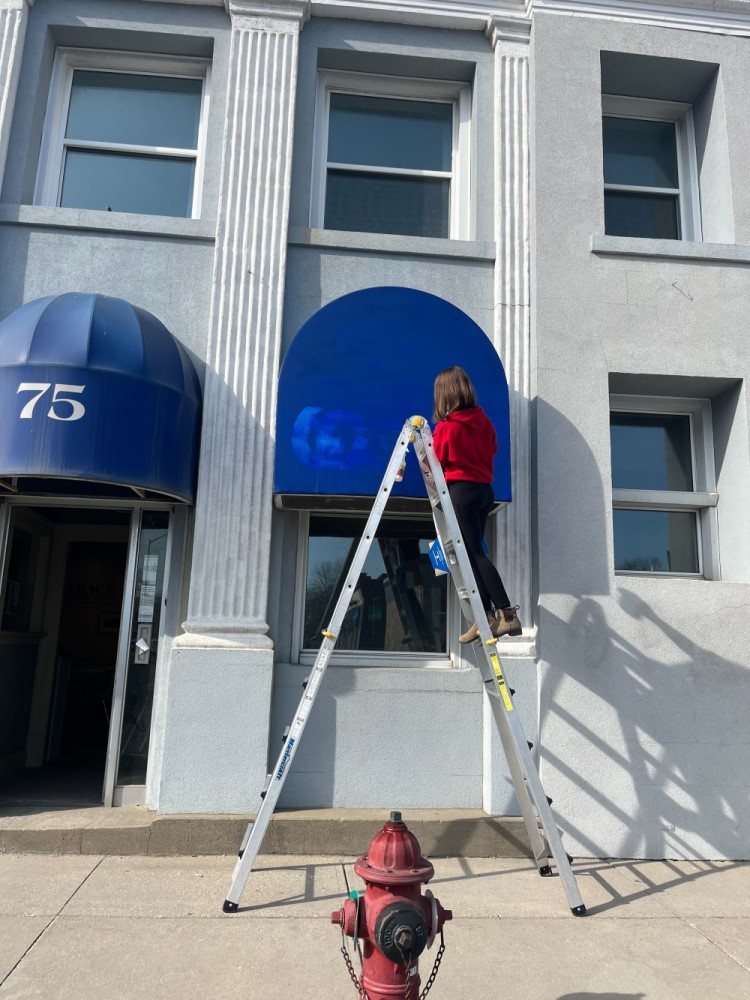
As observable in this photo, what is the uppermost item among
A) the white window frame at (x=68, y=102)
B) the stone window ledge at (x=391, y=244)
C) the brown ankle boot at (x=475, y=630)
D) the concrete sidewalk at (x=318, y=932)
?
the white window frame at (x=68, y=102)

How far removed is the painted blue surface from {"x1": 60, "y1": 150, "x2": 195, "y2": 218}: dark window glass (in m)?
2.21

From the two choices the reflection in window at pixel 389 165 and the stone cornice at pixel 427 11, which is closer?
the stone cornice at pixel 427 11

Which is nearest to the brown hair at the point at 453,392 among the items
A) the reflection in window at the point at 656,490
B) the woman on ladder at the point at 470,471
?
the woman on ladder at the point at 470,471

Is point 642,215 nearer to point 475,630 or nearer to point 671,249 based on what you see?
point 671,249

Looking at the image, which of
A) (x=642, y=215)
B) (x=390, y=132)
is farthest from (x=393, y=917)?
(x=390, y=132)

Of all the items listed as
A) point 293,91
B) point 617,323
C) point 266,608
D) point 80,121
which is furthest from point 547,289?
point 80,121

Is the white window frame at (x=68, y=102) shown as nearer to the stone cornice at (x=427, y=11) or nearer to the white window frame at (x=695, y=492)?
the stone cornice at (x=427, y=11)

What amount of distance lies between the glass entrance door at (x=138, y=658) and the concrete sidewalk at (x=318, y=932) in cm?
76

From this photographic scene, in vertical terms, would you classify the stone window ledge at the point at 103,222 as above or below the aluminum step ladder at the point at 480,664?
above

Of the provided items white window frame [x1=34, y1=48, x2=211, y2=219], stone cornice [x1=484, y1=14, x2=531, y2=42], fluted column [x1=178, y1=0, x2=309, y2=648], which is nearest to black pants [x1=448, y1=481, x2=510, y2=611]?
fluted column [x1=178, y1=0, x2=309, y2=648]

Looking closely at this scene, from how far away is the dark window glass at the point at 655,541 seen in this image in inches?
251

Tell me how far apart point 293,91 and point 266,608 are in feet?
14.1

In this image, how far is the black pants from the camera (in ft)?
15.5

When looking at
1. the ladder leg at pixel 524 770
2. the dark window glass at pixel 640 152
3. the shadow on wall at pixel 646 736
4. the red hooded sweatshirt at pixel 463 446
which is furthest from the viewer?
the dark window glass at pixel 640 152
